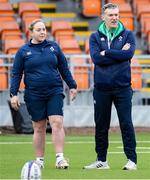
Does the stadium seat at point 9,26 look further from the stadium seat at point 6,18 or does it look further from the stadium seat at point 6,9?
the stadium seat at point 6,9

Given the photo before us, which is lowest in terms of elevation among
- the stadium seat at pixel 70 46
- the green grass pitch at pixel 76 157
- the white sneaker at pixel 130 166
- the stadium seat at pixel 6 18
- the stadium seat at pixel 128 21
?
the green grass pitch at pixel 76 157

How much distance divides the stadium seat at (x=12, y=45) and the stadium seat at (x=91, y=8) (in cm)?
300

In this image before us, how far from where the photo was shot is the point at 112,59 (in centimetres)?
1272

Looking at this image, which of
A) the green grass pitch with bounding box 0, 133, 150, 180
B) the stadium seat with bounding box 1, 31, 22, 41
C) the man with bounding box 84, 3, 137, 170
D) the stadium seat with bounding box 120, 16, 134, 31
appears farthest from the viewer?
the stadium seat with bounding box 120, 16, 134, 31

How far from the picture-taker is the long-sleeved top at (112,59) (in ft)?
41.7

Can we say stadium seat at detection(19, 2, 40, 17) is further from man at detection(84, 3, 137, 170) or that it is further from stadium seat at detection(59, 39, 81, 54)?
man at detection(84, 3, 137, 170)

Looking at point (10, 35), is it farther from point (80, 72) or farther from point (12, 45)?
point (80, 72)

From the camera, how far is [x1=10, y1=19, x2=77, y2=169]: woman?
516 inches

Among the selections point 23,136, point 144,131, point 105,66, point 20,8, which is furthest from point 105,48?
point 20,8

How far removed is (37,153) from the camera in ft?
44.0

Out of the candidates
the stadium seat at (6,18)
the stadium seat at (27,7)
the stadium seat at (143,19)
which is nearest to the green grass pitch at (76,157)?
the stadium seat at (6,18)

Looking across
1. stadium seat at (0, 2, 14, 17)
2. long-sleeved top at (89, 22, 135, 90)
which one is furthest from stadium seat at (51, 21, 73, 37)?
long-sleeved top at (89, 22, 135, 90)

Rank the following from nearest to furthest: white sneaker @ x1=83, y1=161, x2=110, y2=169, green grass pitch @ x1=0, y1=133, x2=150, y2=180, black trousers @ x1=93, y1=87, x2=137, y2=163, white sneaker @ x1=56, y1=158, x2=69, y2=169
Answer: green grass pitch @ x1=0, y1=133, x2=150, y2=180, black trousers @ x1=93, y1=87, x2=137, y2=163, white sneaker @ x1=56, y1=158, x2=69, y2=169, white sneaker @ x1=83, y1=161, x2=110, y2=169

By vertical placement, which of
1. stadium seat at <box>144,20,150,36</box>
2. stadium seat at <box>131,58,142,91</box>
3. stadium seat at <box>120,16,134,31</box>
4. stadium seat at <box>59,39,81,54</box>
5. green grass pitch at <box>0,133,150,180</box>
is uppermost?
stadium seat at <box>120,16,134,31</box>
